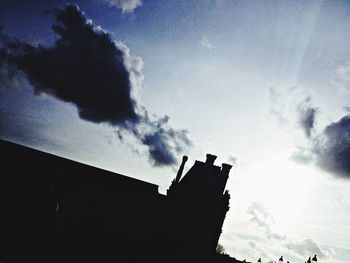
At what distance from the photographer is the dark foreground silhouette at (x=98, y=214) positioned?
2161cm

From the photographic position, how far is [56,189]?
23312 mm

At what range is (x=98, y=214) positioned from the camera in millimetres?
24297

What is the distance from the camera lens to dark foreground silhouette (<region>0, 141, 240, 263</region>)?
2161cm

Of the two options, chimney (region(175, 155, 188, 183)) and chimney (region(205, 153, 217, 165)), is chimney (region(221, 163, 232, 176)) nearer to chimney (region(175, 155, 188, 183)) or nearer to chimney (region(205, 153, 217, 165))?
chimney (region(205, 153, 217, 165))

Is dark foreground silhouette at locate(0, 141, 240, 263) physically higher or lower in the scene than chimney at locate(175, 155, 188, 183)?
lower

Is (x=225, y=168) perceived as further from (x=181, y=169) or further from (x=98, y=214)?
(x=98, y=214)

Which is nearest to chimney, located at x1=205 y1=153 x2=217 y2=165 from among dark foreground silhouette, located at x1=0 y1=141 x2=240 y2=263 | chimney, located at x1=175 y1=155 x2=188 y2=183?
dark foreground silhouette, located at x1=0 y1=141 x2=240 y2=263

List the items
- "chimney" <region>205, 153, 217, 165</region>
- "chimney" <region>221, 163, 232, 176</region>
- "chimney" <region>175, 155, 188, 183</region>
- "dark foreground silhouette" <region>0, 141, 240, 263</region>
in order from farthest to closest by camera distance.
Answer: "chimney" <region>175, 155, 188, 183</region> → "chimney" <region>205, 153, 217, 165</region> → "chimney" <region>221, 163, 232, 176</region> → "dark foreground silhouette" <region>0, 141, 240, 263</region>

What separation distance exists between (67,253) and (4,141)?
12.6 metres

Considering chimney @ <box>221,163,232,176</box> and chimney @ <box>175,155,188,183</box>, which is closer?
chimney @ <box>221,163,232,176</box>

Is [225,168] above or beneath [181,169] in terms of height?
above

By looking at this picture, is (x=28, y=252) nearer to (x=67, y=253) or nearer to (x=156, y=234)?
(x=67, y=253)

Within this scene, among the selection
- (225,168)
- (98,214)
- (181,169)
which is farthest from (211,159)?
(98,214)

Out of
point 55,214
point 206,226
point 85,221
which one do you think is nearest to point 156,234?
point 206,226
